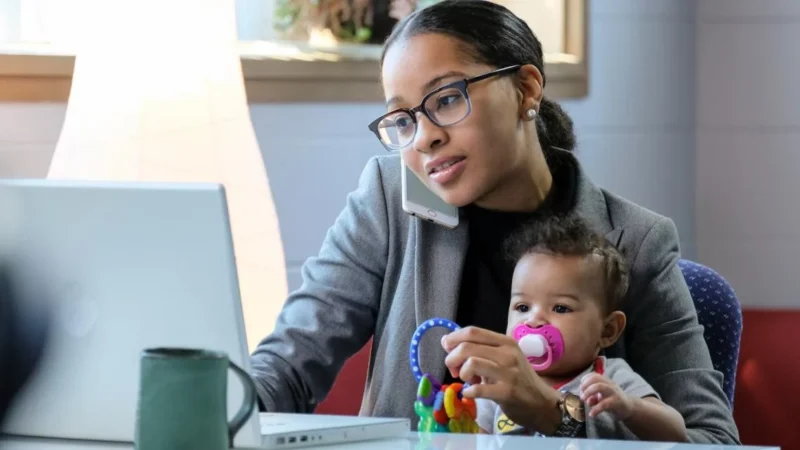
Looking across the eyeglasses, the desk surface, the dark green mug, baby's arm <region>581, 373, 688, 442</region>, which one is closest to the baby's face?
baby's arm <region>581, 373, 688, 442</region>

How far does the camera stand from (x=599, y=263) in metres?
1.77

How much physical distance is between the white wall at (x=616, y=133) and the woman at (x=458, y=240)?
3.37ft

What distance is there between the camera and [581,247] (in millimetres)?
1764

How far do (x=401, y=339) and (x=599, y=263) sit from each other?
0.33 m

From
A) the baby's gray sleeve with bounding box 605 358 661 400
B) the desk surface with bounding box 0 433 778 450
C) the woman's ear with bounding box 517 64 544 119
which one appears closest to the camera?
the desk surface with bounding box 0 433 778 450

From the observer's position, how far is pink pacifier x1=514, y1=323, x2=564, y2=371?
1.68 m

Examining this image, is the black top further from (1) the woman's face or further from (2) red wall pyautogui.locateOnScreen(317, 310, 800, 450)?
(2) red wall pyautogui.locateOnScreen(317, 310, 800, 450)

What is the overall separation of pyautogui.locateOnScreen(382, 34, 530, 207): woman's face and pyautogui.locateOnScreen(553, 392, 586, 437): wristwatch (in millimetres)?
356

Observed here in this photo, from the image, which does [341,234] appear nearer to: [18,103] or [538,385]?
[538,385]

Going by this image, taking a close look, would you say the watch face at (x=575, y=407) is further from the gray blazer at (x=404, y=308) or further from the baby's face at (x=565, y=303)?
the gray blazer at (x=404, y=308)

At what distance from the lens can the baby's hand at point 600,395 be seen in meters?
1.50

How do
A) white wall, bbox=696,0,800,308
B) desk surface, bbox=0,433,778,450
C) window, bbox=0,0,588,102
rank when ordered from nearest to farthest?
desk surface, bbox=0,433,778,450
window, bbox=0,0,588,102
white wall, bbox=696,0,800,308

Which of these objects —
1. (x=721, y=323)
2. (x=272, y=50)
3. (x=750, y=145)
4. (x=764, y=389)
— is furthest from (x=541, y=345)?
(x=750, y=145)

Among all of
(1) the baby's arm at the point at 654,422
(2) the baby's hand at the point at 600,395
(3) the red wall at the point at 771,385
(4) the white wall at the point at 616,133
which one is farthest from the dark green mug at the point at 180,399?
(4) the white wall at the point at 616,133
